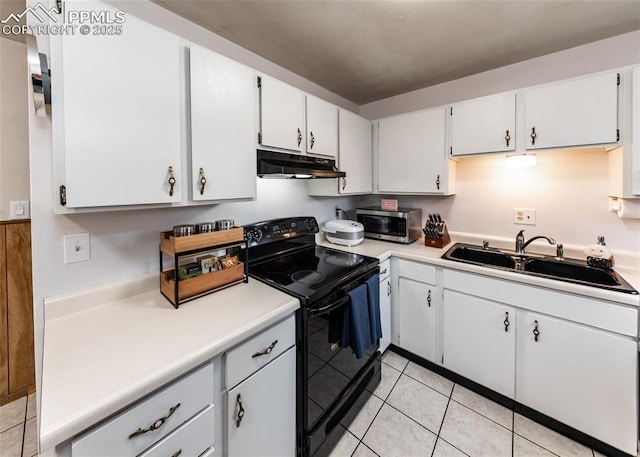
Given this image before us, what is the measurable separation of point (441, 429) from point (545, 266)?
4.34 feet

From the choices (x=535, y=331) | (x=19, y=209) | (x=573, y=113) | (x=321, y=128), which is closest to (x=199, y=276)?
(x=321, y=128)

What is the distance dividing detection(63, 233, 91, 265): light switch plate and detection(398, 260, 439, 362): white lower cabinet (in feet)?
6.44

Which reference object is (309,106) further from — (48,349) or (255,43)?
(48,349)

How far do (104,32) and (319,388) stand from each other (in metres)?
1.77

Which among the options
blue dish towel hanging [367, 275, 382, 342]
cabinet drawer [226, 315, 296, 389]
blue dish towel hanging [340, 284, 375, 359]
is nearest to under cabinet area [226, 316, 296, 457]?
cabinet drawer [226, 315, 296, 389]

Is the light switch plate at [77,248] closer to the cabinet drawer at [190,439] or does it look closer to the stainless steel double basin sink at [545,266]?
the cabinet drawer at [190,439]

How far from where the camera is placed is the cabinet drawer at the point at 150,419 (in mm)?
680

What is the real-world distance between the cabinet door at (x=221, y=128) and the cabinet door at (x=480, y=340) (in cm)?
161

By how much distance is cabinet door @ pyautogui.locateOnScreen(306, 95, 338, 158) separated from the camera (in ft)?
6.15

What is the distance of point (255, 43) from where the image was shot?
5.83 ft

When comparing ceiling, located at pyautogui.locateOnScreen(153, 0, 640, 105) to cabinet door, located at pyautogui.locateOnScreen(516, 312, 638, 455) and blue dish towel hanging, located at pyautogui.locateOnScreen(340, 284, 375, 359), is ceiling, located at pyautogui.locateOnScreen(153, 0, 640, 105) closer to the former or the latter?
blue dish towel hanging, located at pyautogui.locateOnScreen(340, 284, 375, 359)

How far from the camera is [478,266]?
1777 millimetres

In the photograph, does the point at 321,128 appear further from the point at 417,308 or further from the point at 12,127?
the point at 12,127


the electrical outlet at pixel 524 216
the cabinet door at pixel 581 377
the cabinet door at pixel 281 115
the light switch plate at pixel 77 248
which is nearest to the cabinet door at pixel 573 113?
the electrical outlet at pixel 524 216
